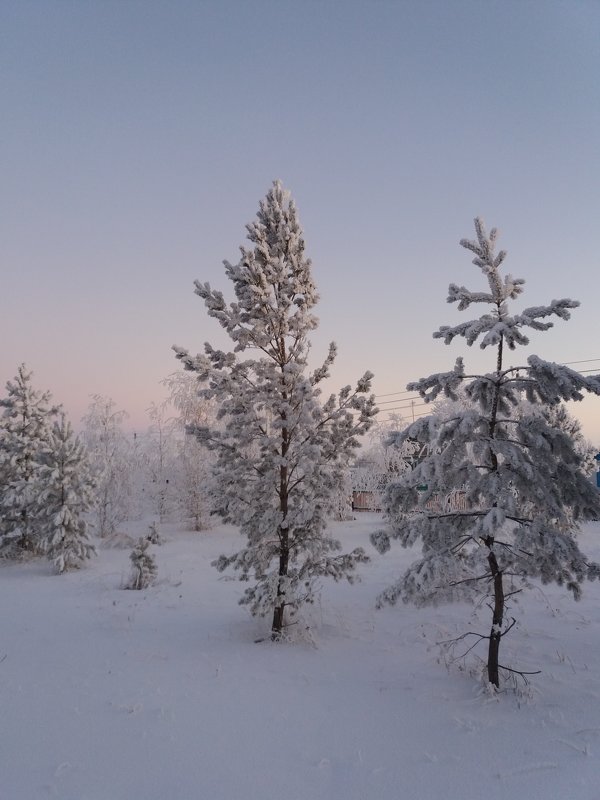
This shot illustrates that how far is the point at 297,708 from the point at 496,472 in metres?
4.34

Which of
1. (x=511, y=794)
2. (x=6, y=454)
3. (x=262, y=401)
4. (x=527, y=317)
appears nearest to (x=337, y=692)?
(x=511, y=794)

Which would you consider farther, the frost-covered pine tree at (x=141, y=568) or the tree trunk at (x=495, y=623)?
the frost-covered pine tree at (x=141, y=568)

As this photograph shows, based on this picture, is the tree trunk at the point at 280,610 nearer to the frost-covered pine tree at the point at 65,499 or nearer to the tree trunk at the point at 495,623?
the tree trunk at the point at 495,623

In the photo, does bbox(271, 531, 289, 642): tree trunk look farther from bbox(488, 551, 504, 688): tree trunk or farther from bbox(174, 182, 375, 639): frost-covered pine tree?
bbox(488, 551, 504, 688): tree trunk

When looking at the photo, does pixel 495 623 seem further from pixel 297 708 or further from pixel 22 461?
pixel 22 461

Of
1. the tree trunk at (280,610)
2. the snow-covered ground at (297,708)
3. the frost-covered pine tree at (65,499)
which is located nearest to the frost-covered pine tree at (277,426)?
the tree trunk at (280,610)

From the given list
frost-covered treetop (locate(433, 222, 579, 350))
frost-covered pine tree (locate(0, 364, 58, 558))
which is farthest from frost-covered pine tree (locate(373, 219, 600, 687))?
frost-covered pine tree (locate(0, 364, 58, 558))

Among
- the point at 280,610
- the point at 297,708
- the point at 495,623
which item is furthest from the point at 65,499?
the point at 495,623

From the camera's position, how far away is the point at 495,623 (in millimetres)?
6730

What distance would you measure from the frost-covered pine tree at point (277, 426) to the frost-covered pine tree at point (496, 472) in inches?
103

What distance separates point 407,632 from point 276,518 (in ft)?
12.6

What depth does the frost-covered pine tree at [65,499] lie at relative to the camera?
58.9 feet

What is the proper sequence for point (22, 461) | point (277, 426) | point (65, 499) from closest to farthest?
point (277, 426), point (65, 499), point (22, 461)

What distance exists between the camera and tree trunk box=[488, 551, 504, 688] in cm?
666
